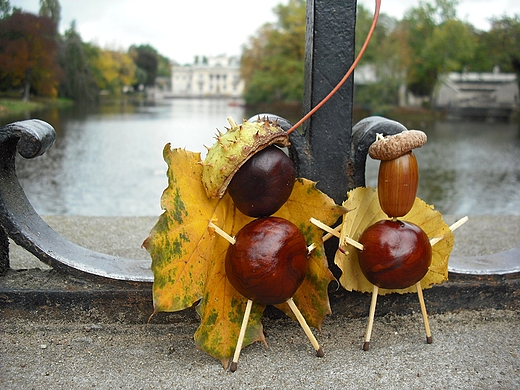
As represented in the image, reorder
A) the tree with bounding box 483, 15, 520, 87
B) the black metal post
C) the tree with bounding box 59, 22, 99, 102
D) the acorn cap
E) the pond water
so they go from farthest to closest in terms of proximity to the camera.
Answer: the tree with bounding box 483, 15, 520, 87 → the tree with bounding box 59, 22, 99, 102 → the pond water → the black metal post → the acorn cap

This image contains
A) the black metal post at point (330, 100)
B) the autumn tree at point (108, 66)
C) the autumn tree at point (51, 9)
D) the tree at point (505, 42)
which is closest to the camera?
the black metal post at point (330, 100)

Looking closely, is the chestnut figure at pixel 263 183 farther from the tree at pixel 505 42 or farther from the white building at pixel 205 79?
the white building at pixel 205 79

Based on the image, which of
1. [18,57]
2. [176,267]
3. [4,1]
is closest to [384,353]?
[176,267]

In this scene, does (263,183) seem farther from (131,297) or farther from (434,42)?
(434,42)

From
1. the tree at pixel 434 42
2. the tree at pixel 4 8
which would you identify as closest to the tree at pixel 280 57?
the tree at pixel 434 42

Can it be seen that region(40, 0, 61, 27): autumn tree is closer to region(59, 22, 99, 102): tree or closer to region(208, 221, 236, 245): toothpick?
region(59, 22, 99, 102): tree

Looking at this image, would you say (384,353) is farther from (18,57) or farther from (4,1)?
(18,57)

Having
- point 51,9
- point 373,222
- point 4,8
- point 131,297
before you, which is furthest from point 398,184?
point 51,9

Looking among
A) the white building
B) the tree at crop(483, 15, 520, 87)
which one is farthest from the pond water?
the white building
